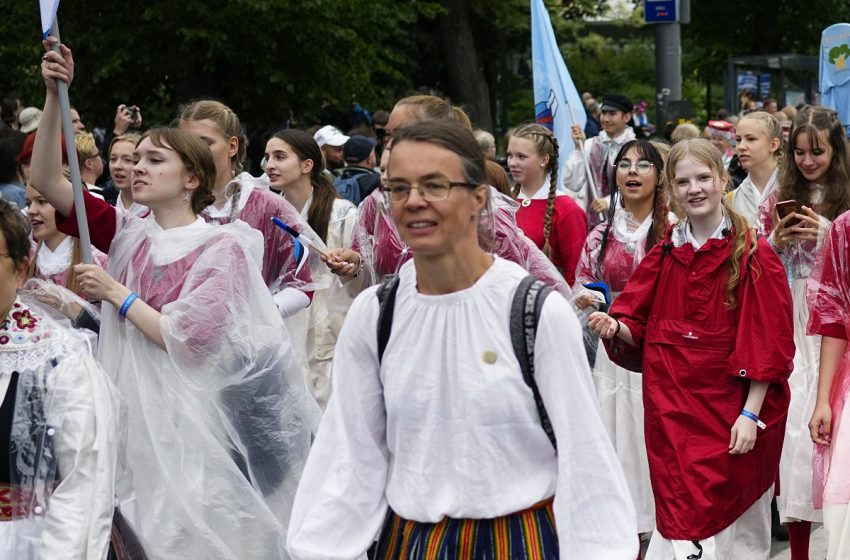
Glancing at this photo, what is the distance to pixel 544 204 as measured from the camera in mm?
8070

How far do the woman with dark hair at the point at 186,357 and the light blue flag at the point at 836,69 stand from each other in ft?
16.6

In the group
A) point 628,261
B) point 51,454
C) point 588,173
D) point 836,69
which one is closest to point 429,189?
point 51,454

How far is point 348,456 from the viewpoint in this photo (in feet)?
11.6

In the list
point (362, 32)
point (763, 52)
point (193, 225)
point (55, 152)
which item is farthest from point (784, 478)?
point (763, 52)

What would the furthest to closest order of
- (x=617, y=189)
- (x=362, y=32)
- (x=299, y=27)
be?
(x=362, y=32) < (x=299, y=27) < (x=617, y=189)

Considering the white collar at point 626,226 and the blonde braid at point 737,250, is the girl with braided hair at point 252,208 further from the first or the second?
the blonde braid at point 737,250

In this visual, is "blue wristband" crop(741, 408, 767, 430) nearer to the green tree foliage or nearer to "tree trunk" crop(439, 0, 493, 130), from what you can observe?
the green tree foliage

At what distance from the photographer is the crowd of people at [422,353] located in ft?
11.2

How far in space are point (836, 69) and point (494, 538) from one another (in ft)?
22.6

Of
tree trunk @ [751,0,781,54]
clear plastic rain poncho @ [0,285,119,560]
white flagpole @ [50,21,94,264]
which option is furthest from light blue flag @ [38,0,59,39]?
tree trunk @ [751,0,781,54]

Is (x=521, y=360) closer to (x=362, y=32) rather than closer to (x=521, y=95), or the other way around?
(x=362, y=32)

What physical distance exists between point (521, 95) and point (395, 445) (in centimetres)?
3836

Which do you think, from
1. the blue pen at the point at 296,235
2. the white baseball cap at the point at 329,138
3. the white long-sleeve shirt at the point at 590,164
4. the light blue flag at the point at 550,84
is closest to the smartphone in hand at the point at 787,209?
the blue pen at the point at 296,235

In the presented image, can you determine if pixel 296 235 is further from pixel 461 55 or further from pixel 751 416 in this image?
pixel 461 55
